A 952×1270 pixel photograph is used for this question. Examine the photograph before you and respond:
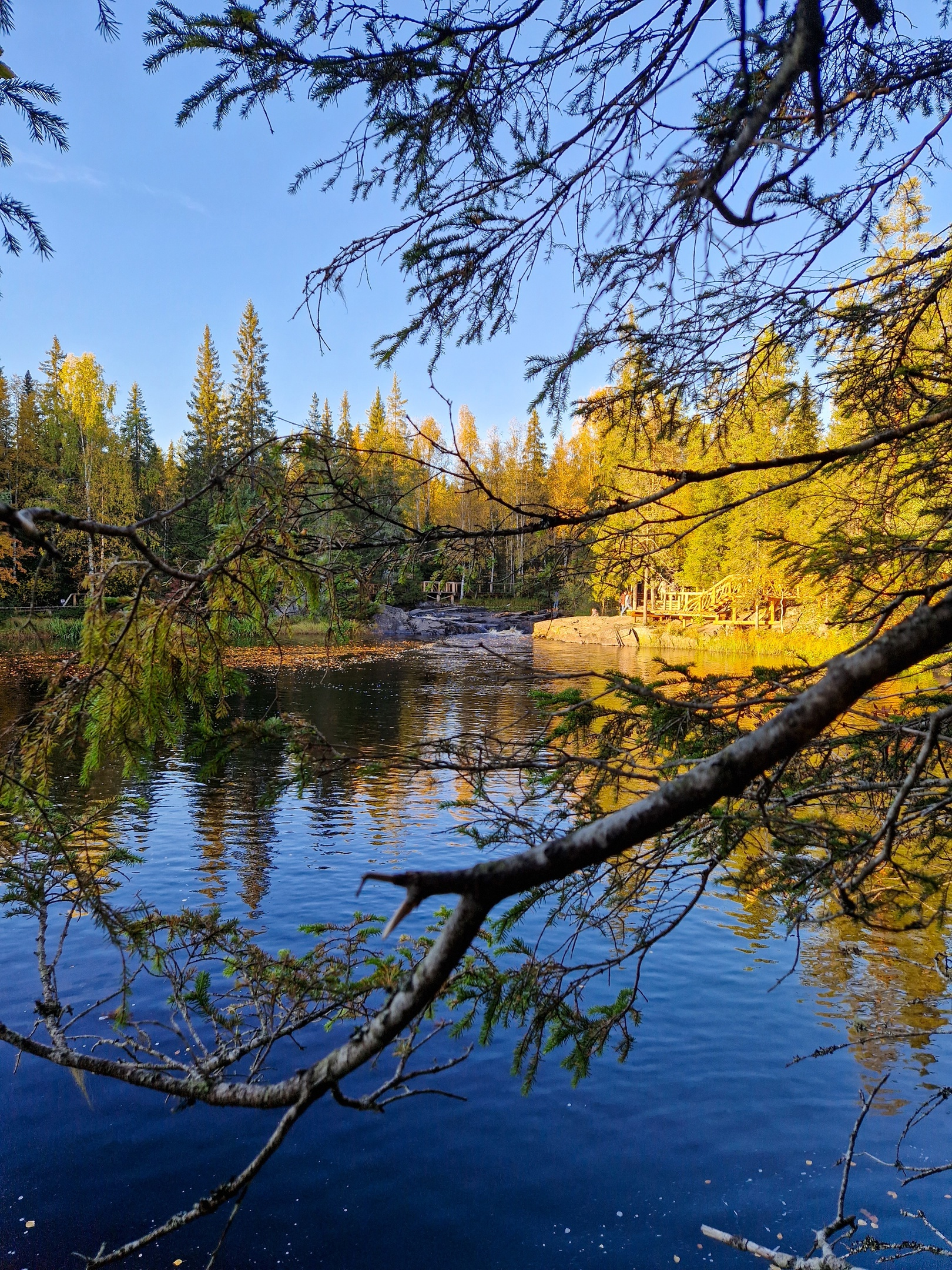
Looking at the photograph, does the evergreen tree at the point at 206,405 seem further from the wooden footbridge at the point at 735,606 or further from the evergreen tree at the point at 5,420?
the wooden footbridge at the point at 735,606

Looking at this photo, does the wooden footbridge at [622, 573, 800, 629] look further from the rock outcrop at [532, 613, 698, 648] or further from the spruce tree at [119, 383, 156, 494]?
the spruce tree at [119, 383, 156, 494]

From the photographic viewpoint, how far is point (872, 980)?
793cm

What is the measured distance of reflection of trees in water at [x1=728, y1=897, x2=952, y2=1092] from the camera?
6.73 metres

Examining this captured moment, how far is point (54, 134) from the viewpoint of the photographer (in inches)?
112

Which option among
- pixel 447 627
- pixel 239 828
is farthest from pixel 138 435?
pixel 239 828

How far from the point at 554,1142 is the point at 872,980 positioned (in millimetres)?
4262

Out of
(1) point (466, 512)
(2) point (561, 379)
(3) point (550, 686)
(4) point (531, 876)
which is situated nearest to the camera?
(4) point (531, 876)

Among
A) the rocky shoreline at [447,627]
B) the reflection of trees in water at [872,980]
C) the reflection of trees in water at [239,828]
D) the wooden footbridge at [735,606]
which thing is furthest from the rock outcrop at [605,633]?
the reflection of trees in water at [872,980]

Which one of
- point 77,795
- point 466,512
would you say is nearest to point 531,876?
point 77,795

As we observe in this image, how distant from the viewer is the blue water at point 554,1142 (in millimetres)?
4684

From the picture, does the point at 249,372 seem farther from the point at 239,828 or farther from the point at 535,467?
the point at 239,828

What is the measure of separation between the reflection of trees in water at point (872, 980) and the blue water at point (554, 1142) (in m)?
0.03

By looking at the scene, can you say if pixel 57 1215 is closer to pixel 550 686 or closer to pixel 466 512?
pixel 550 686

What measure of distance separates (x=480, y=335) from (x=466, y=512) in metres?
64.1
